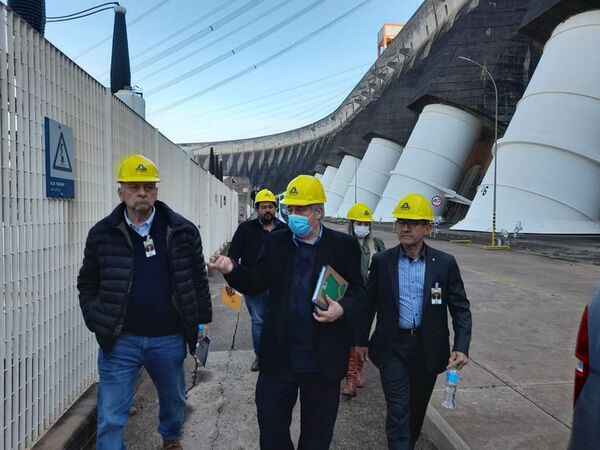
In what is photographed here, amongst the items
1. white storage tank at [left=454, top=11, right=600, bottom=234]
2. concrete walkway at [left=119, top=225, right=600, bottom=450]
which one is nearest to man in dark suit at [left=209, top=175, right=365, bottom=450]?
concrete walkway at [left=119, top=225, right=600, bottom=450]

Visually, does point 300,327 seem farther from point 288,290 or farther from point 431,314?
point 431,314

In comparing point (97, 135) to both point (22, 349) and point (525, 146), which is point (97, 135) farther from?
point (525, 146)

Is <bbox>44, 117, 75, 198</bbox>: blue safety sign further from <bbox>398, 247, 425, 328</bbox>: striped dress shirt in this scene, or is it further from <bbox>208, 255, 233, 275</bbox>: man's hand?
<bbox>398, 247, 425, 328</bbox>: striped dress shirt

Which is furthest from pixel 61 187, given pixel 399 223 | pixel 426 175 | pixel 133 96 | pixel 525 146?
pixel 426 175

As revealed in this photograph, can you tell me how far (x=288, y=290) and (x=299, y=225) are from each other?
1.20 ft

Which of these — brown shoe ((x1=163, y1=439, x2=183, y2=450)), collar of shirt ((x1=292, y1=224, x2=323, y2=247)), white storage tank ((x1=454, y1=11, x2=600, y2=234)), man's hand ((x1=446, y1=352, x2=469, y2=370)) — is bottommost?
brown shoe ((x1=163, y1=439, x2=183, y2=450))

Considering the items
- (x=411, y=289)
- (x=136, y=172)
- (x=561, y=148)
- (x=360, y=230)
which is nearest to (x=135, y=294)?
(x=136, y=172)

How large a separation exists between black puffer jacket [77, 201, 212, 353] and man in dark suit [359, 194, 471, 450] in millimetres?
1144

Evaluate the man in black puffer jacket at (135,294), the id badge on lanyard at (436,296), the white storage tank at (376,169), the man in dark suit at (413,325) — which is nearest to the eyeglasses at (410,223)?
the man in dark suit at (413,325)

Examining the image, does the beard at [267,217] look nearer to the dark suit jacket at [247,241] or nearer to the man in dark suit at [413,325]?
the dark suit jacket at [247,241]

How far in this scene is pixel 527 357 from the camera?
16.5 feet

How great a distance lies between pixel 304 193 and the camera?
7.90 feet

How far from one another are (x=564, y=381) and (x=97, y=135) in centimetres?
504

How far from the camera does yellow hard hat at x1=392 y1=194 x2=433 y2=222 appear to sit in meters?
2.83
